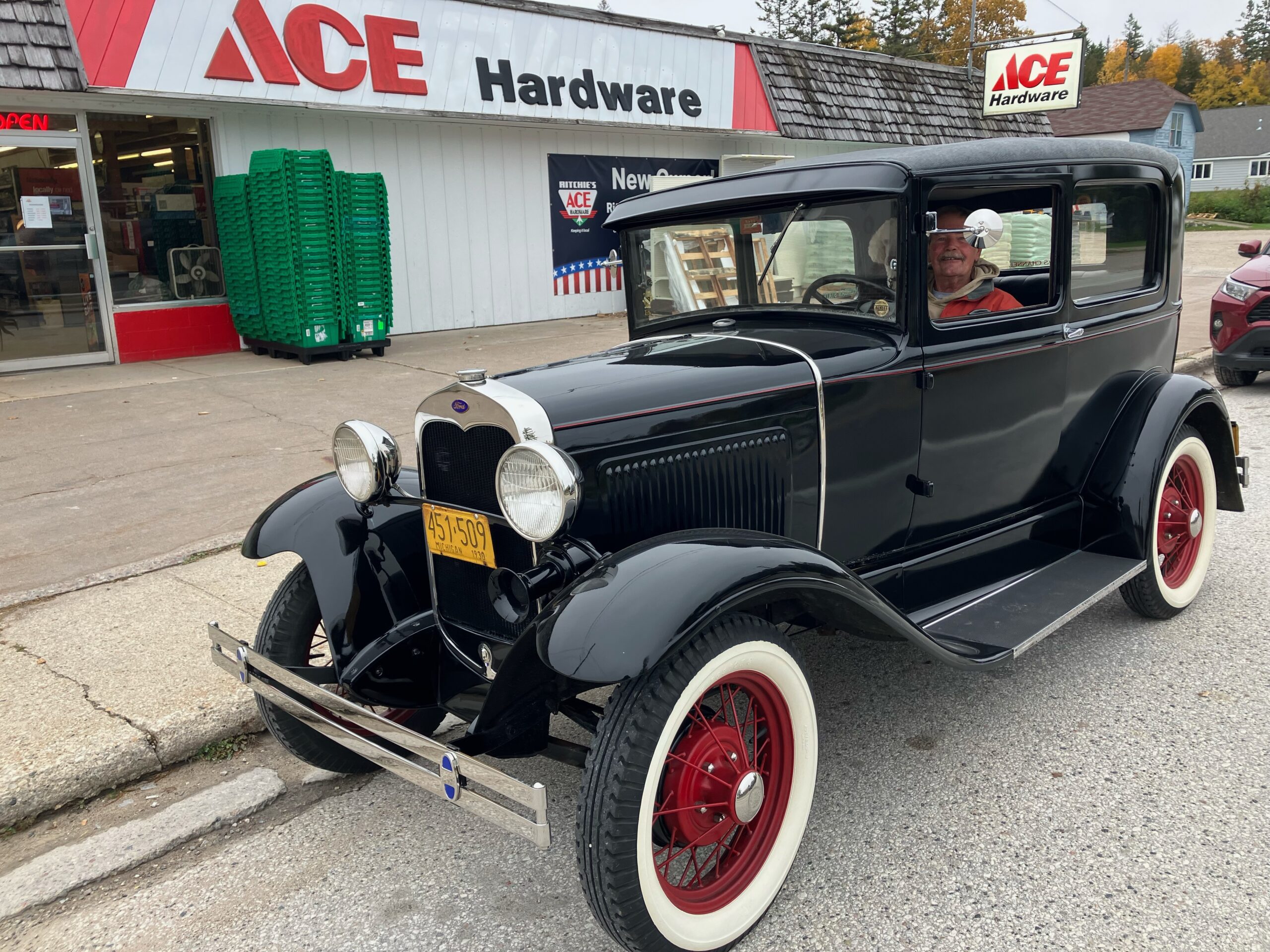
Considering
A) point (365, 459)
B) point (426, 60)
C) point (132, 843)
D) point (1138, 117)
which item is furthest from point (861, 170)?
point (1138, 117)

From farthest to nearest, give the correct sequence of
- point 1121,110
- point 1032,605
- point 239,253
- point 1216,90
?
1. point 1216,90
2. point 1121,110
3. point 239,253
4. point 1032,605

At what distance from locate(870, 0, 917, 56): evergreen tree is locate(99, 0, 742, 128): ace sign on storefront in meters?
38.8

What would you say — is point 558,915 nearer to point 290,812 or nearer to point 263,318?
point 290,812

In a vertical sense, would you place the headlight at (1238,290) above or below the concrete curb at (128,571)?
above

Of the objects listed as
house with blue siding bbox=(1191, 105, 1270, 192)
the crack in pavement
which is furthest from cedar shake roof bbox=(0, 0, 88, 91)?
house with blue siding bbox=(1191, 105, 1270, 192)

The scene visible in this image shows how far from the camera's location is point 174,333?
9.67 m

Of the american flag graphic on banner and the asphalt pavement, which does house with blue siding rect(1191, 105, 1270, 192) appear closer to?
the american flag graphic on banner

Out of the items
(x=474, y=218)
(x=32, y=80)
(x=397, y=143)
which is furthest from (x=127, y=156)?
(x=474, y=218)

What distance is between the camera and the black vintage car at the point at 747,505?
7.02 ft

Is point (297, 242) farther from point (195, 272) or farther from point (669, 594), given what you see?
point (669, 594)

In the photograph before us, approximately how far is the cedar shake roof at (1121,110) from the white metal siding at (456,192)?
32.3 metres

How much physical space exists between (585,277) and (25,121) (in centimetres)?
658

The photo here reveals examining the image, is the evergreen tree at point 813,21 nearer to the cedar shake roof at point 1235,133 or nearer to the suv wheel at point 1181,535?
the cedar shake roof at point 1235,133

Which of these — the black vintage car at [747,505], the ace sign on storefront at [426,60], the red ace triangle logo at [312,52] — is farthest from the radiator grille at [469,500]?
the red ace triangle logo at [312,52]
